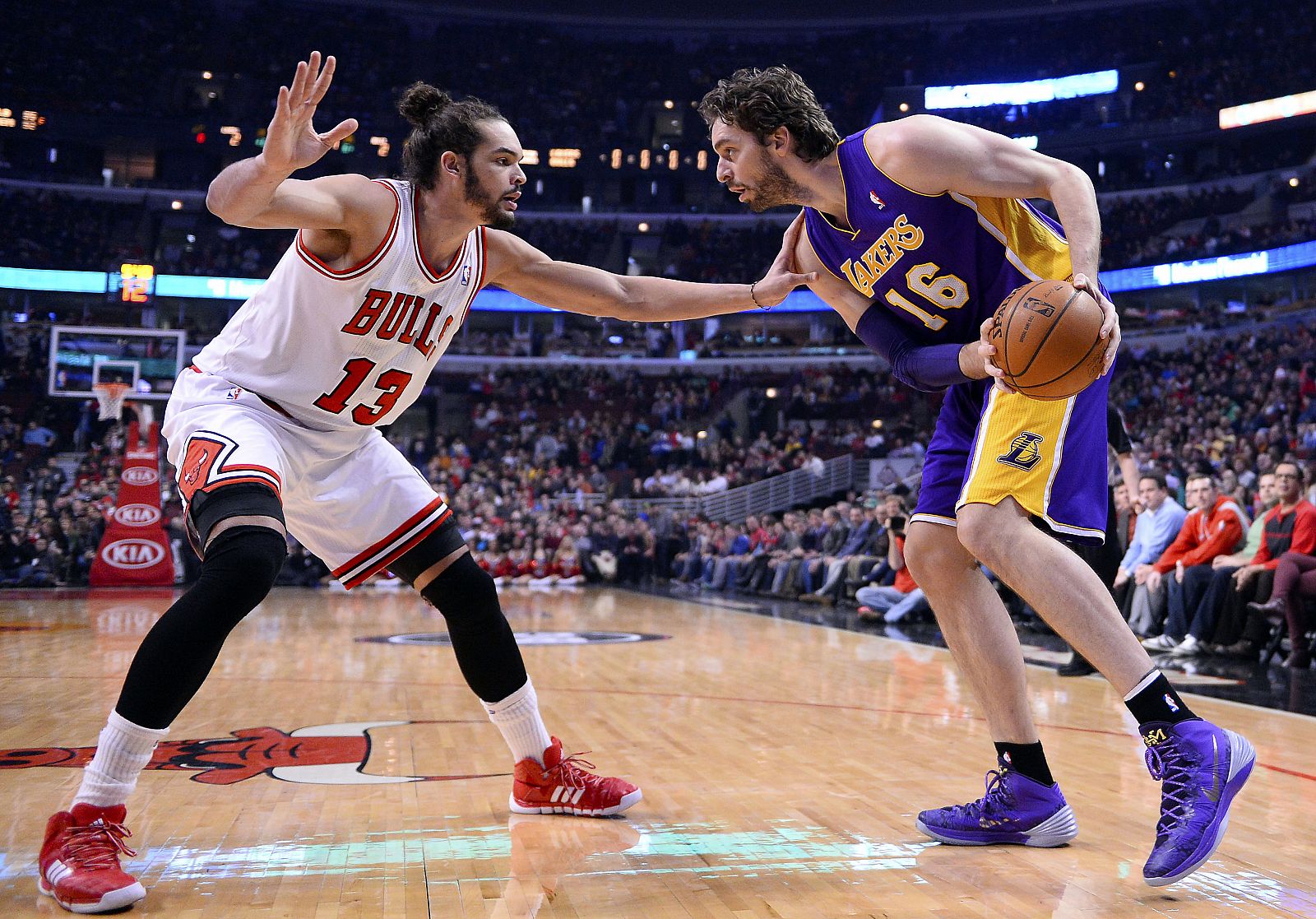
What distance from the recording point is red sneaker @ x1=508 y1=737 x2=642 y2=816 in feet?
9.62

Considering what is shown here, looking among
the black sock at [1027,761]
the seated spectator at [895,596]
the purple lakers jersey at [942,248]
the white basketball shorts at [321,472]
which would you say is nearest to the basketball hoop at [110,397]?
the seated spectator at [895,596]

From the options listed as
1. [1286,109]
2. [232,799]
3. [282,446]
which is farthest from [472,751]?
[1286,109]

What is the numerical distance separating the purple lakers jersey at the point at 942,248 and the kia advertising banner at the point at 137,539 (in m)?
13.4

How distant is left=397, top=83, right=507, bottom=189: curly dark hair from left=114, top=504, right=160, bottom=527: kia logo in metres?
12.9

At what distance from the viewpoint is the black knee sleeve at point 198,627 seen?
2305 millimetres

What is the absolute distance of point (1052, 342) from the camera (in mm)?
2266

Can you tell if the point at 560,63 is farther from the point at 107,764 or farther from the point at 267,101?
the point at 107,764

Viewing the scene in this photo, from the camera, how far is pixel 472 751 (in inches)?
149

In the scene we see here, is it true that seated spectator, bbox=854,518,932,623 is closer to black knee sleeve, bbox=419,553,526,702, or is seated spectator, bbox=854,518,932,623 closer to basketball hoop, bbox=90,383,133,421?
black knee sleeve, bbox=419,553,526,702

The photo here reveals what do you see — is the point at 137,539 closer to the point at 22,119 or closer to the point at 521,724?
the point at 521,724

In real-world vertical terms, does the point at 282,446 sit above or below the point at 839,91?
below

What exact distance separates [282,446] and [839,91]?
3330 cm

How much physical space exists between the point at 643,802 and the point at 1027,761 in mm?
1082

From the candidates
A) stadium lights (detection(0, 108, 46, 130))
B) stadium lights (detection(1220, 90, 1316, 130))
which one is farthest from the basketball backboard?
stadium lights (detection(1220, 90, 1316, 130))
